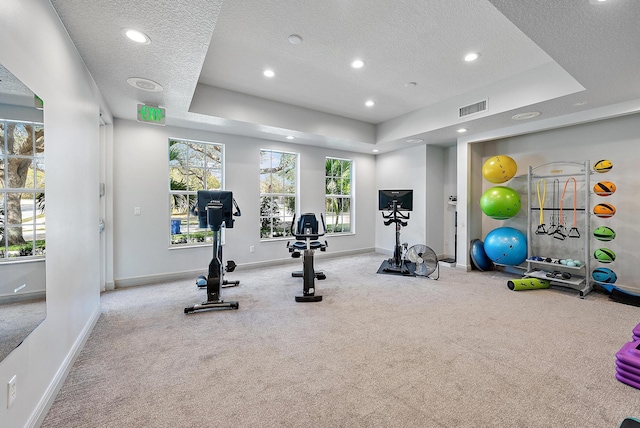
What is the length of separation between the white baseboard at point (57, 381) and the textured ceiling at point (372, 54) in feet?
8.25

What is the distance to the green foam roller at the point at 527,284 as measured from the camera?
4.07 meters

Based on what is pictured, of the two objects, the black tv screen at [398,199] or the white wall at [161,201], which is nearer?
the white wall at [161,201]

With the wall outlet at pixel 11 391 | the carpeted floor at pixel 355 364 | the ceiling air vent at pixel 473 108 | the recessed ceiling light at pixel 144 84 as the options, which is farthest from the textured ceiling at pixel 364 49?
the carpeted floor at pixel 355 364

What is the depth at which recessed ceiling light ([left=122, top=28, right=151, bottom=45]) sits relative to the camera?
7.09 ft

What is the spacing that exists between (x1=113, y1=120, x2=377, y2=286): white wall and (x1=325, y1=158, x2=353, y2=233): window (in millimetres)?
699

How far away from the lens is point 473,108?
13.9 ft

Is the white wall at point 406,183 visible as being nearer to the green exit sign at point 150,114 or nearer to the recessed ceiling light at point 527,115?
the recessed ceiling light at point 527,115

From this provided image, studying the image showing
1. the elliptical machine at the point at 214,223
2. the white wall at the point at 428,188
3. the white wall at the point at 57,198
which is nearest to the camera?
the white wall at the point at 57,198

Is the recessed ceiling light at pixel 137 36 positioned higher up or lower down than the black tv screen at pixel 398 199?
higher up

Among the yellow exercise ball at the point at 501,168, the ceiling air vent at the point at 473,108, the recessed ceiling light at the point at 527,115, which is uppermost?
the ceiling air vent at the point at 473,108

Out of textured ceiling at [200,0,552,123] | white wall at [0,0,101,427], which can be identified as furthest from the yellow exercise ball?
white wall at [0,0,101,427]

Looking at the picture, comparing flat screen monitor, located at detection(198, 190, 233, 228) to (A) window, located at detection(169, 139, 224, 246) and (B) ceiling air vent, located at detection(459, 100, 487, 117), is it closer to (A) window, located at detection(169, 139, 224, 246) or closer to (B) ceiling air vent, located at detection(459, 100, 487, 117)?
(A) window, located at detection(169, 139, 224, 246)

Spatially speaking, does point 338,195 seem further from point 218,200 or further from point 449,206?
point 218,200

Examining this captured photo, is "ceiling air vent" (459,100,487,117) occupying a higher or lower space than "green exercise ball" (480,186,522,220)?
higher
